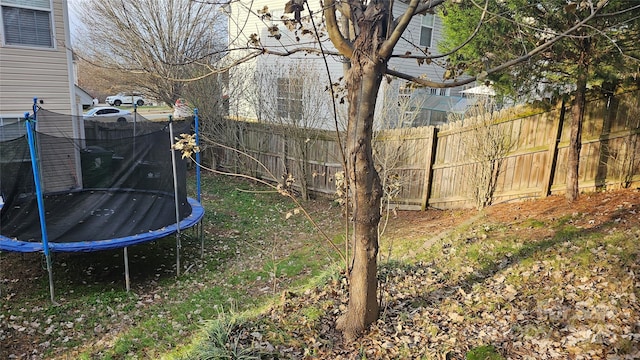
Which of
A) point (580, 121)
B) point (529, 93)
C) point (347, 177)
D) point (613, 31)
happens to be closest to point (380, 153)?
point (529, 93)

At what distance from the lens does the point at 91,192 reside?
8.06 metres

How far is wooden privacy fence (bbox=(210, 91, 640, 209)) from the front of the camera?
596 cm

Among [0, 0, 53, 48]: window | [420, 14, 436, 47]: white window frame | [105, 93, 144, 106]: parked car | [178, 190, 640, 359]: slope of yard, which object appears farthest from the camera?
[105, 93, 144, 106]: parked car

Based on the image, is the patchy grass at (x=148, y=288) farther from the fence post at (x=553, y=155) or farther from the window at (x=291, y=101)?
the fence post at (x=553, y=155)

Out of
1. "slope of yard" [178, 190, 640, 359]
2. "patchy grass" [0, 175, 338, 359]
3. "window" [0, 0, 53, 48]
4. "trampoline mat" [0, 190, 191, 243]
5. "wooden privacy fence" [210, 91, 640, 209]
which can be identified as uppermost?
"window" [0, 0, 53, 48]

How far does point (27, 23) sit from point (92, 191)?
15.1 ft

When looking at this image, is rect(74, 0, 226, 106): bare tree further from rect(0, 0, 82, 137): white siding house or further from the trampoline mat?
the trampoline mat

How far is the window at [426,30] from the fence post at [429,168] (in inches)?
314

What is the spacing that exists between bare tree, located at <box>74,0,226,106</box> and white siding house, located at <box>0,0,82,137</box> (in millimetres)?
4739

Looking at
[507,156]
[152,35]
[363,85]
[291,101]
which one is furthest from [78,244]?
[152,35]

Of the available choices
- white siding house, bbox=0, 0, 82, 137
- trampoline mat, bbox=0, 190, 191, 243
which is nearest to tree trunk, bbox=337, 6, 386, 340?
trampoline mat, bbox=0, 190, 191, 243

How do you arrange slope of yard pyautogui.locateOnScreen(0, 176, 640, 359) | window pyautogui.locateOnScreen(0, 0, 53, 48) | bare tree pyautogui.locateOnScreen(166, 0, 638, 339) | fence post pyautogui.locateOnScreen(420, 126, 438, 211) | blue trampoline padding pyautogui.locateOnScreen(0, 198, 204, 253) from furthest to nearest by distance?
window pyautogui.locateOnScreen(0, 0, 53, 48)
fence post pyautogui.locateOnScreen(420, 126, 438, 211)
blue trampoline padding pyautogui.locateOnScreen(0, 198, 204, 253)
slope of yard pyautogui.locateOnScreen(0, 176, 640, 359)
bare tree pyautogui.locateOnScreen(166, 0, 638, 339)

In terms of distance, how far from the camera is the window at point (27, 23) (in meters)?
9.11

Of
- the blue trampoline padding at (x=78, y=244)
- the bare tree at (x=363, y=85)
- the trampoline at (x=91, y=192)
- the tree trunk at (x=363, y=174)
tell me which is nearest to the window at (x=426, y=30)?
the trampoline at (x=91, y=192)
